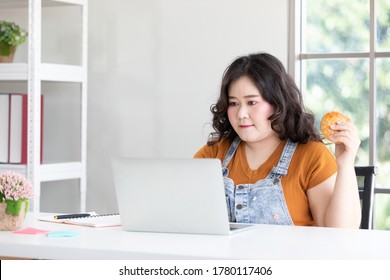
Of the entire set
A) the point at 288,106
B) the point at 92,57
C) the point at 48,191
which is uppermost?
the point at 92,57

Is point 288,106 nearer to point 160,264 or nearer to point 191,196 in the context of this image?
point 191,196

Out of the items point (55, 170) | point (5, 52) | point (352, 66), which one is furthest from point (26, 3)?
point (352, 66)

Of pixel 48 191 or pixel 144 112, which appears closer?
pixel 144 112

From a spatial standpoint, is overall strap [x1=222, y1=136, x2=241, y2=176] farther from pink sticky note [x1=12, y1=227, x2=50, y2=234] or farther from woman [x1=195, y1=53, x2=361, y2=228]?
pink sticky note [x1=12, y1=227, x2=50, y2=234]

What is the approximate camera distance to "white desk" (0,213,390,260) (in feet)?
5.73

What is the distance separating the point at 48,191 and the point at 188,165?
2129 millimetres

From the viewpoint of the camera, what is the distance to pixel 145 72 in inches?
146

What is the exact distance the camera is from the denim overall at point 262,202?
7.89 feet

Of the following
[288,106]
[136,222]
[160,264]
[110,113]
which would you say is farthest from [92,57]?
Result: [160,264]

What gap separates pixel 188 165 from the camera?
203 cm

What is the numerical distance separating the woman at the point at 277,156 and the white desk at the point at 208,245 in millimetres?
240

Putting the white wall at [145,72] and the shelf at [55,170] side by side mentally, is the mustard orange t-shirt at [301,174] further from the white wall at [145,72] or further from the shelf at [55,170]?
the shelf at [55,170]

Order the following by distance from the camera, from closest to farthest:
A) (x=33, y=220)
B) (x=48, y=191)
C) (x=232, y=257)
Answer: (x=232, y=257) < (x=33, y=220) < (x=48, y=191)

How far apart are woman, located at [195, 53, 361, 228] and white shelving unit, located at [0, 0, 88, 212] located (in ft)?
3.62
